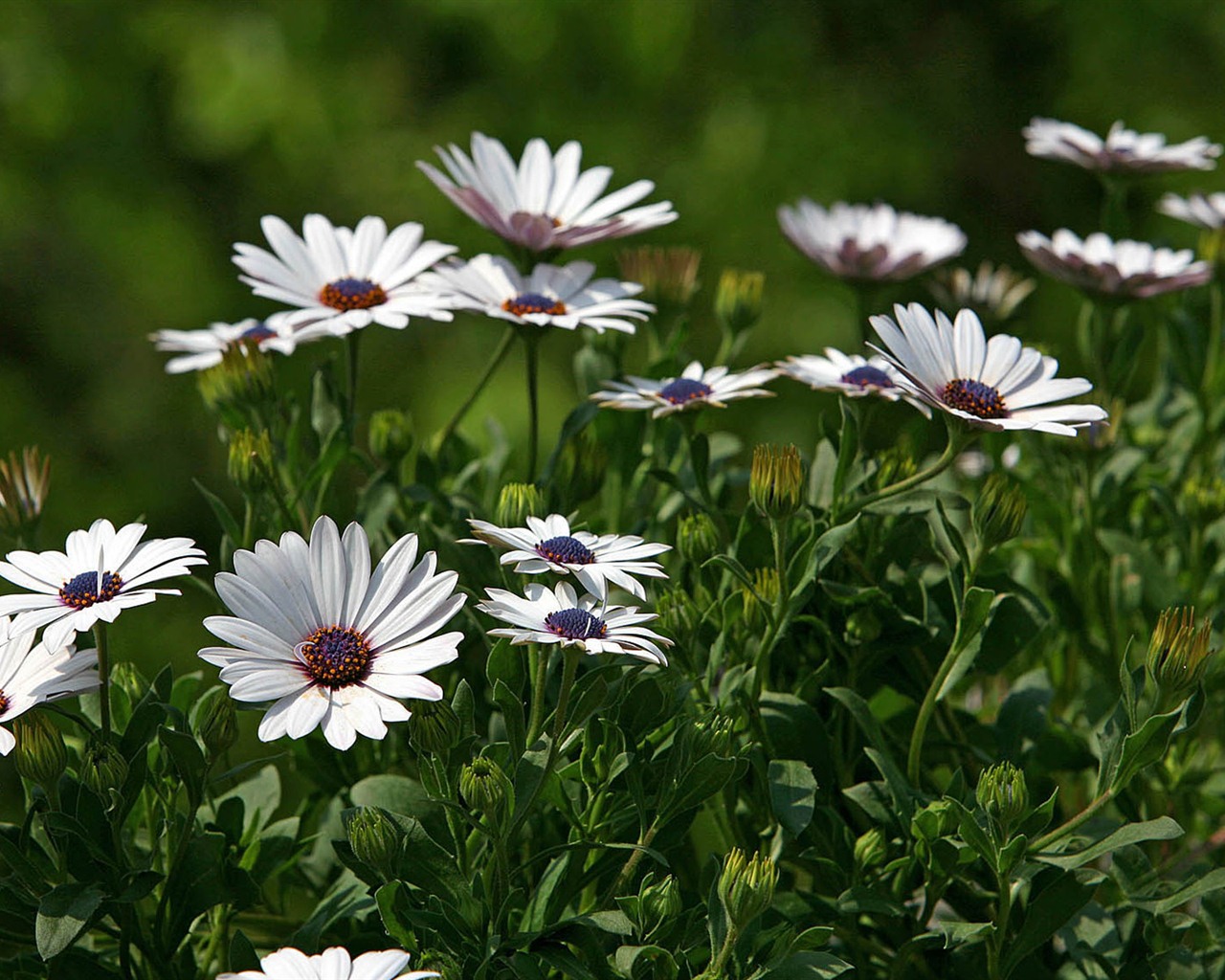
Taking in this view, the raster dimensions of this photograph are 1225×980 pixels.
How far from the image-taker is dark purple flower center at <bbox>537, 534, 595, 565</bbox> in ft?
1.65

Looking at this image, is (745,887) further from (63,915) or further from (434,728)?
(63,915)

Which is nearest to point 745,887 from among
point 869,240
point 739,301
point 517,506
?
point 517,506

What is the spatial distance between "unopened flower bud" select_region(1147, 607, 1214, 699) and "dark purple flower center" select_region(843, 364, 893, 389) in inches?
6.3

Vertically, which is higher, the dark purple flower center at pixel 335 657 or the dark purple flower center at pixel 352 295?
the dark purple flower center at pixel 352 295

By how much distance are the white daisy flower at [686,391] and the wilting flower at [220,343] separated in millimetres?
154

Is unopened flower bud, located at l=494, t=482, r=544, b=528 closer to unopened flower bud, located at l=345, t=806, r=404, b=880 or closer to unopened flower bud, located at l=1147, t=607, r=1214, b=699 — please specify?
unopened flower bud, located at l=345, t=806, r=404, b=880

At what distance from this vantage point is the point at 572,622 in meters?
0.47

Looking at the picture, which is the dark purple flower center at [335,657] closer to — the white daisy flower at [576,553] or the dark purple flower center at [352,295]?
the white daisy flower at [576,553]

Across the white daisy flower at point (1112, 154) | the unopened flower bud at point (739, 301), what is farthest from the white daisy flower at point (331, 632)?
the white daisy flower at point (1112, 154)

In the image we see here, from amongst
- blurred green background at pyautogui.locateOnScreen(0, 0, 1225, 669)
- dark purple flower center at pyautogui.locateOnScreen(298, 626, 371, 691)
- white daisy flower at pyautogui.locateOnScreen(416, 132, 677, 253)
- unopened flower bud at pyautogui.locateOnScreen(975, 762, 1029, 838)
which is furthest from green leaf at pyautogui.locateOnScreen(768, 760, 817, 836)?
blurred green background at pyautogui.locateOnScreen(0, 0, 1225, 669)

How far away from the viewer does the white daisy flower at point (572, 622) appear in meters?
0.46

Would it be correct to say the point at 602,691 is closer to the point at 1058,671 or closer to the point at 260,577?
the point at 260,577

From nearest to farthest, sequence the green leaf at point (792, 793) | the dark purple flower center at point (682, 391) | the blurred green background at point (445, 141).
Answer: the green leaf at point (792, 793), the dark purple flower center at point (682, 391), the blurred green background at point (445, 141)

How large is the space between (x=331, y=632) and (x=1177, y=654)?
300mm
